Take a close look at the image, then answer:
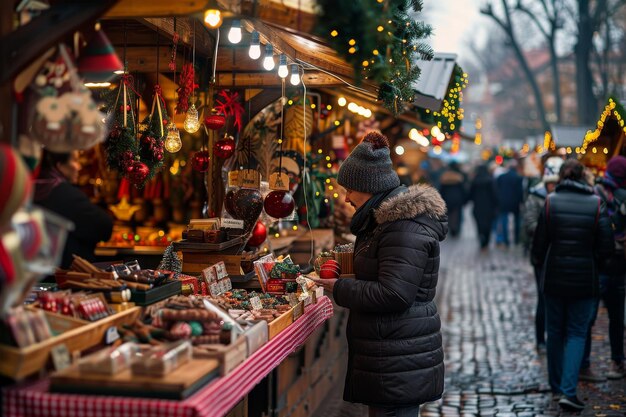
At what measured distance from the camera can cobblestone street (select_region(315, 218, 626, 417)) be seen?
29.8 feet

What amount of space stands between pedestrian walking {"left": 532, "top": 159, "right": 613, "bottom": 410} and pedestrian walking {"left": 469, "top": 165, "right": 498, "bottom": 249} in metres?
16.5

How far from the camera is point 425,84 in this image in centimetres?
1031

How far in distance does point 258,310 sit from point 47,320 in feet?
5.74

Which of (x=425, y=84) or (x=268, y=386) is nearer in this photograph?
(x=268, y=386)

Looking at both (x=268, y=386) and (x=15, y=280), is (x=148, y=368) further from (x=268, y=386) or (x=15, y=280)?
(x=268, y=386)

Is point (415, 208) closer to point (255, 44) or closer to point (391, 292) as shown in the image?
point (391, 292)

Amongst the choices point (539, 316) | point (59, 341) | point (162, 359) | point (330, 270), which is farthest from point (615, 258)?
point (59, 341)

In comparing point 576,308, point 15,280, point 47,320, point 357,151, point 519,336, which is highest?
point 357,151

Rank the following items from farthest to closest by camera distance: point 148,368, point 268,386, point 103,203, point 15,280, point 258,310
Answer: point 103,203
point 268,386
point 258,310
point 148,368
point 15,280

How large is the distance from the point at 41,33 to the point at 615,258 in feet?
24.6

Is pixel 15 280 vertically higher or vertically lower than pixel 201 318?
higher

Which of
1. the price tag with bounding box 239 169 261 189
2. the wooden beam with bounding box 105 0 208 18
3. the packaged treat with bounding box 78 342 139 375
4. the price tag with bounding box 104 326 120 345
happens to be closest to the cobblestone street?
the price tag with bounding box 239 169 261 189

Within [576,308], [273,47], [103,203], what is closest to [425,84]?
[576,308]

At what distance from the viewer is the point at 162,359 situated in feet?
13.2
